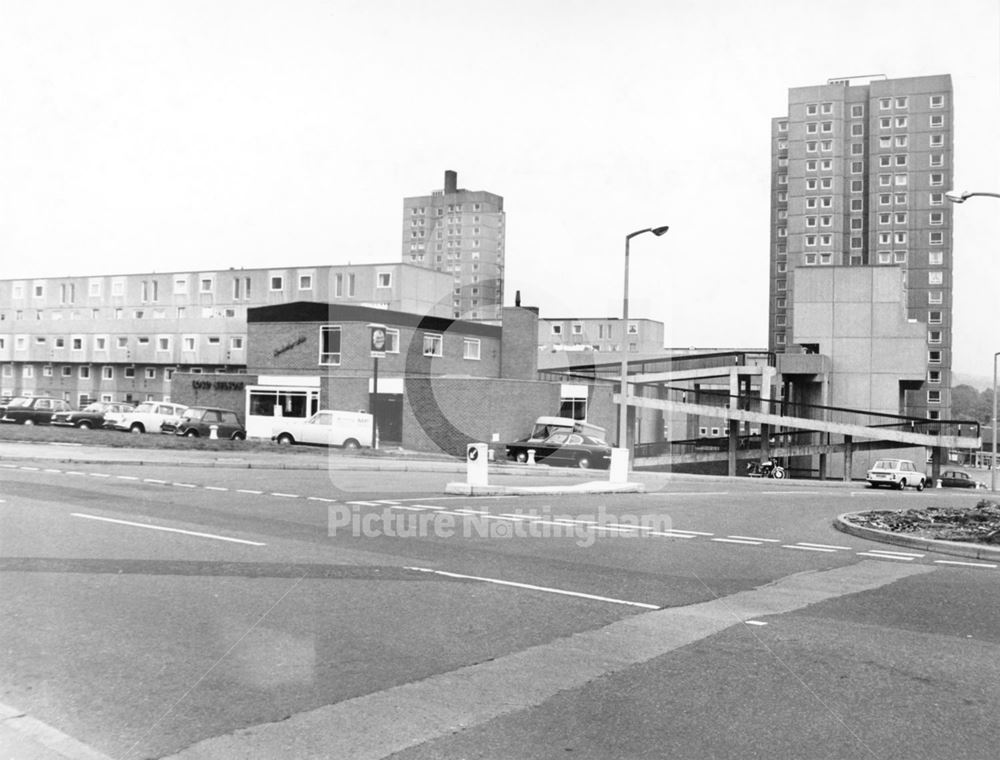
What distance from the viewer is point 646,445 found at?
171 ft

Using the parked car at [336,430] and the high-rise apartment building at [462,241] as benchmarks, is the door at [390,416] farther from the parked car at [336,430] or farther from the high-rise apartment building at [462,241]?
the high-rise apartment building at [462,241]

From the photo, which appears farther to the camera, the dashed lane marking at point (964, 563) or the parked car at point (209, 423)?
the parked car at point (209, 423)

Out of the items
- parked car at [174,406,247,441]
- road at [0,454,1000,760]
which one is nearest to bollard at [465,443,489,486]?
road at [0,454,1000,760]

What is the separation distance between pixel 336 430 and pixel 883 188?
88314 mm

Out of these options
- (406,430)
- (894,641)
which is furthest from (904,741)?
(406,430)

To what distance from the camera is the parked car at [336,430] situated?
41.5 m

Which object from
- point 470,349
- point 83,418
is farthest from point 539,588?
point 470,349

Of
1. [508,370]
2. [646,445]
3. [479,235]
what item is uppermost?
[479,235]

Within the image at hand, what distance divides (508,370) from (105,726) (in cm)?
5140

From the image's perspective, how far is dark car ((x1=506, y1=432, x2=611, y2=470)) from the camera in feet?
136

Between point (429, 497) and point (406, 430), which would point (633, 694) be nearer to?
point (429, 497)

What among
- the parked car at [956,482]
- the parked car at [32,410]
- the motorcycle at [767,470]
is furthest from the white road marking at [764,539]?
the parked car at [956,482]

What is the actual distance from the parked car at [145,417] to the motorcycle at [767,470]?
3519 cm

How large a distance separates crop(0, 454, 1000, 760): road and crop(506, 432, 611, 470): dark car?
27.1 metres
